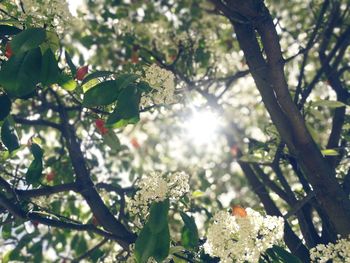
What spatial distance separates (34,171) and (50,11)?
86cm

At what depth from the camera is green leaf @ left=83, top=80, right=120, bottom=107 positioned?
6.59 ft

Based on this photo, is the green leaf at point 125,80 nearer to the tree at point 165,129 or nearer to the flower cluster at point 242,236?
the tree at point 165,129

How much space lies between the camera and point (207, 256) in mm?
2477

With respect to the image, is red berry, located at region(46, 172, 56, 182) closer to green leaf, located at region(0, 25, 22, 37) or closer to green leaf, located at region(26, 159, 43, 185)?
green leaf, located at region(26, 159, 43, 185)

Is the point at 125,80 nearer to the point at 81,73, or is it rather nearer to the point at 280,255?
the point at 81,73

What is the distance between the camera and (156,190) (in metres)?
2.20

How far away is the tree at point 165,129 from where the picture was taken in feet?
6.77

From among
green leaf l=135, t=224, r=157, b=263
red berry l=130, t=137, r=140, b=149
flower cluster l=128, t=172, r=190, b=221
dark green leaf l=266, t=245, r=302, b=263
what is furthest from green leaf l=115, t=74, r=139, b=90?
red berry l=130, t=137, r=140, b=149

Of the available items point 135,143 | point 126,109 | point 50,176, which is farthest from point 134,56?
point 126,109

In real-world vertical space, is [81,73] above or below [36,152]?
above

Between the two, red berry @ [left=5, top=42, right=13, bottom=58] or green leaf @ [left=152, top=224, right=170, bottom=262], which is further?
red berry @ [left=5, top=42, right=13, bottom=58]

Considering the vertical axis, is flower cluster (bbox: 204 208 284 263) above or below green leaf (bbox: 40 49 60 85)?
below

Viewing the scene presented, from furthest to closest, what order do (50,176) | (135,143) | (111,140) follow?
(135,143)
(50,176)
(111,140)

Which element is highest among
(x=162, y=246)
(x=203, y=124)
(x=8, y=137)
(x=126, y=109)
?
(x=203, y=124)
